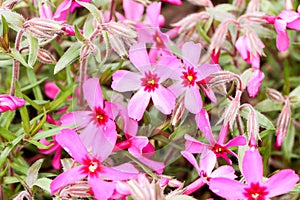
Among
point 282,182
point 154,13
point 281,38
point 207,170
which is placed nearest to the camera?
point 282,182

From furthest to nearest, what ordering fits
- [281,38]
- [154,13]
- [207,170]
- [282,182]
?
[154,13], [281,38], [207,170], [282,182]

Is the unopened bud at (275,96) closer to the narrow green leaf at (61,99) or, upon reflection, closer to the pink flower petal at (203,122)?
the pink flower petal at (203,122)

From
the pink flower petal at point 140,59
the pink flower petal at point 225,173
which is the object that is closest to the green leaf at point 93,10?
the pink flower petal at point 140,59

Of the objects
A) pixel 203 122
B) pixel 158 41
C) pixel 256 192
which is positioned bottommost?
pixel 256 192

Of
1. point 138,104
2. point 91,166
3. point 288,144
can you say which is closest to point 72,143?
point 91,166

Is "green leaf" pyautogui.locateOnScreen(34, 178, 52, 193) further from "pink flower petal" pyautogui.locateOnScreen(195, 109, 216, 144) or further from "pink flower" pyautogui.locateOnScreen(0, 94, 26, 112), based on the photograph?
"pink flower petal" pyautogui.locateOnScreen(195, 109, 216, 144)

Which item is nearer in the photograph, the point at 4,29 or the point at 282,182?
the point at 282,182

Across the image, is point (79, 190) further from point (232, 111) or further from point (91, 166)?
point (232, 111)
